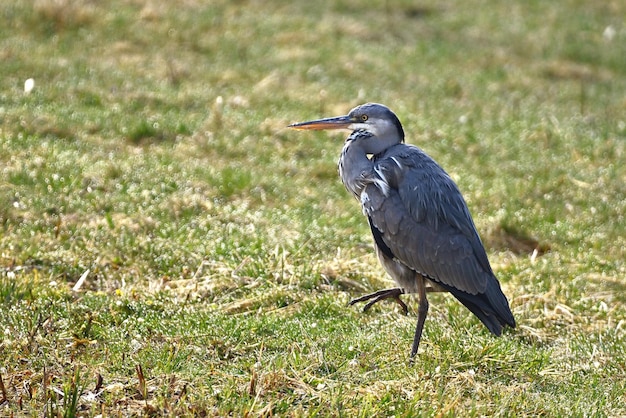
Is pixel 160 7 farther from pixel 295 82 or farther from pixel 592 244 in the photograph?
pixel 592 244

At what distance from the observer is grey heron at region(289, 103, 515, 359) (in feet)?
20.5

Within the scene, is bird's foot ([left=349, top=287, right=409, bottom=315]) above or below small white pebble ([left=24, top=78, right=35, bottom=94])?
above

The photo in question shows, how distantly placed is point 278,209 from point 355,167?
247 centimetres

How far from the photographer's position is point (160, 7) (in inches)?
576

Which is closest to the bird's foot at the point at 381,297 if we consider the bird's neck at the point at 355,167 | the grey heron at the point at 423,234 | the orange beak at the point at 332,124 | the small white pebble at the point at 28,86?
the grey heron at the point at 423,234

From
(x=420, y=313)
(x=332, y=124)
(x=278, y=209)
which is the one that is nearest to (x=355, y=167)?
(x=332, y=124)

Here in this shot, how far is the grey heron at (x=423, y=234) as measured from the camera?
6.23 metres

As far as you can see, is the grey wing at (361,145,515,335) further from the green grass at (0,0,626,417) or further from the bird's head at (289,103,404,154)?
the green grass at (0,0,626,417)

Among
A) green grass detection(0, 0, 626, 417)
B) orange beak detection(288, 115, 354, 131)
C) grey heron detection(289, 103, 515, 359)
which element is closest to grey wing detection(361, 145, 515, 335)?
grey heron detection(289, 103, 515, 359)

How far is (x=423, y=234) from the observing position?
6.36 metres

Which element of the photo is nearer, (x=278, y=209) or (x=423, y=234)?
(x=423, y=234)

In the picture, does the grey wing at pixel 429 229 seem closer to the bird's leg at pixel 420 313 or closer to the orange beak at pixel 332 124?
the bird's leg at pixel 420 313

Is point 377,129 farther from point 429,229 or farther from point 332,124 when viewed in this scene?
point 429,229

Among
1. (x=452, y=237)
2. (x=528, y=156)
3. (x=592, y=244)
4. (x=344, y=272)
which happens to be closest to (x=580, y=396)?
(x=452, y=237)
